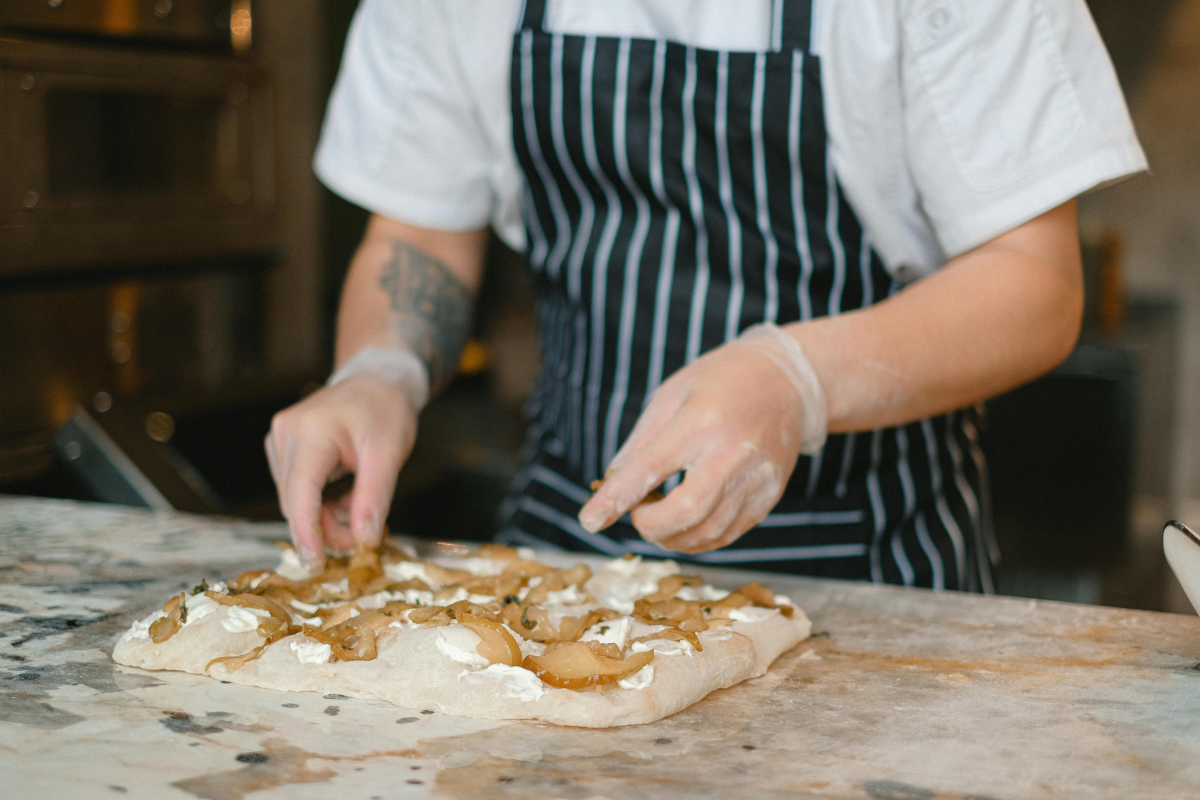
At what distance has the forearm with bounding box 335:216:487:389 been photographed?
145cm

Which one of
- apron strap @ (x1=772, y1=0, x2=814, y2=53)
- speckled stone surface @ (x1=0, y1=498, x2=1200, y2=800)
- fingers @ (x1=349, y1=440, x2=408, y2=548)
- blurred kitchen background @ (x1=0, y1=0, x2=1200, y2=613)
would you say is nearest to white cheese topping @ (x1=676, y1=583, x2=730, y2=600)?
speckled stone surface @ (x1=0, y1=498, x2=1200, y2=800)

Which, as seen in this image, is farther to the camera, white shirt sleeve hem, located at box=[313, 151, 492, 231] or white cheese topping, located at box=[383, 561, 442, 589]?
white shirt sleeve hem, located at box=[313, 151, 492, 231]

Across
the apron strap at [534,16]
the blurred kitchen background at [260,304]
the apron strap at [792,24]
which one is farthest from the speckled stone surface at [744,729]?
the blurred kitchen background at [260,304]

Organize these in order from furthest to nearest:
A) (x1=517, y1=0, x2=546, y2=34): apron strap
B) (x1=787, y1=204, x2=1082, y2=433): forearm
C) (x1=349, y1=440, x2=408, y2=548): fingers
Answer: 1. (x1=517, y1=0, x2=546, y2=34): apron strap
2. (x1=349, y1=440, x2=408, y2=548): fingers
3. (x1=787, y1=204, x2=1082, y2=433): forearm

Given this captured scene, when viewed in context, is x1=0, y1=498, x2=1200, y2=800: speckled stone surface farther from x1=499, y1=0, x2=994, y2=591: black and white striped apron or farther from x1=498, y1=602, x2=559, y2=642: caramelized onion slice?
x1=499, y1=0, x2=994, y2=591: black and white striped apron

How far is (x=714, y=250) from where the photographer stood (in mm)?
1291

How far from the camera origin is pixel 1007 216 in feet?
3.71

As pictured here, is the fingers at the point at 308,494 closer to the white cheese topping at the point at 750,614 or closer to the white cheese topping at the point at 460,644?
the white cheese topping at the point at 460,644

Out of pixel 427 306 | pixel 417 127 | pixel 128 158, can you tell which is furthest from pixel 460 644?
pixel 128 158

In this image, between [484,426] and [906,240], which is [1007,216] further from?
[484,426]

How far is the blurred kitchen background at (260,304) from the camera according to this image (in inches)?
82.7

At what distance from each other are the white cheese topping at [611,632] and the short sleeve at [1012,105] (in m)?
0.55

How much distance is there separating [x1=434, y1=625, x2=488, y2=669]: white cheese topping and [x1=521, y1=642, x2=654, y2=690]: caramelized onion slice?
0.04 metres

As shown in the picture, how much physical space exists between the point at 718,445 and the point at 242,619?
440 mm
